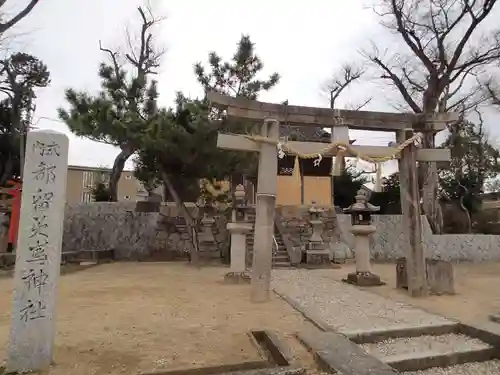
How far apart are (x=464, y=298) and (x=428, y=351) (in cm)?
374

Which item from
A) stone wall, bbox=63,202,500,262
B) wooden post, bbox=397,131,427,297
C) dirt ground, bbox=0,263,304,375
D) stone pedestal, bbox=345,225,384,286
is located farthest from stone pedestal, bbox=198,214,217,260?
wooden post, bbox=397,131,427,297

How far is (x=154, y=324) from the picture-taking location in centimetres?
521

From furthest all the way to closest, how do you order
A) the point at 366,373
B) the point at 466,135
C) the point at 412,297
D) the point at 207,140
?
1. the point at 466,135
2. the point at 207,140
3. the point at 412,297
4. the point at 366,373

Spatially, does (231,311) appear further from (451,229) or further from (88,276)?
(451,229)

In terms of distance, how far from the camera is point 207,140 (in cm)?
1192

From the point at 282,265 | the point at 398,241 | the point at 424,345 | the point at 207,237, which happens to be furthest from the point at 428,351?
the point at 398,241

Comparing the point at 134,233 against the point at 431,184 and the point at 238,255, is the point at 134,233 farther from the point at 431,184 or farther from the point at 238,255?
the point at 431,184

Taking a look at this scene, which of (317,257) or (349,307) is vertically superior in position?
(317,257)

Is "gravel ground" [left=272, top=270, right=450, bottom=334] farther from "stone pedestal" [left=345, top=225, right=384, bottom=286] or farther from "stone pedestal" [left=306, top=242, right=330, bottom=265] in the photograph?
"stone pedestal" [left=306, top=242, right=330, bottom=265]

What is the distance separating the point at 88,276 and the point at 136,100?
19.7ft

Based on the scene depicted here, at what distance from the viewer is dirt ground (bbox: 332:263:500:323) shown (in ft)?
20.5

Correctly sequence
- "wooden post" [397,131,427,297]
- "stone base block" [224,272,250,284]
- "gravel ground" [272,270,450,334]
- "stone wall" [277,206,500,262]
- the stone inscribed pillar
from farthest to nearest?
"stone wall" [277,206,500,262] → "stone base block" [224,272,250,284] → "wooden post" [397,131,427,297] → "gravel ground" [272,270,450,334] → the stone inscribed pillar

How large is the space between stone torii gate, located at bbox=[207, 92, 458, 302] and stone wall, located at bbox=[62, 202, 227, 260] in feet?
24.0

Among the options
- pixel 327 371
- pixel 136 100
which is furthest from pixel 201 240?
pixel 327 371
